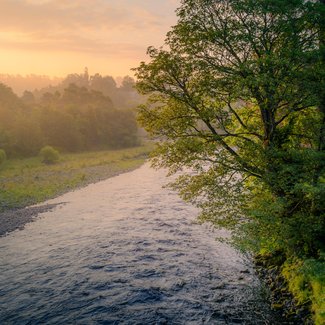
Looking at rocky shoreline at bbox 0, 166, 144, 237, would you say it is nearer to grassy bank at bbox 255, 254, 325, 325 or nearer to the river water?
the river water

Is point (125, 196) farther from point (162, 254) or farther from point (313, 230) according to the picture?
point (313, 230)

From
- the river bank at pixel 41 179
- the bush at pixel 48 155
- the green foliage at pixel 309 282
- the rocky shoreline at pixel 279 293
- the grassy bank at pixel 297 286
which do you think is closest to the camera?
the green foliage at pixel 309 282

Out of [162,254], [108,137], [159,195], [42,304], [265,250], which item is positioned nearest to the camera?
[42,304]

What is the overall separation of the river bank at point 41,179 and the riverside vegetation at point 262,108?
68.8 ft

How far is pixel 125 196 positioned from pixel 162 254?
75.4ft

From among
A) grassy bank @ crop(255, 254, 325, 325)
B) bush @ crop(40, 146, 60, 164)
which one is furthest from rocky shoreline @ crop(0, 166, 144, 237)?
bush @ crop(40, 146, 60, 164)

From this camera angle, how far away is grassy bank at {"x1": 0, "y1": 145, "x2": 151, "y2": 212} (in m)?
45.5

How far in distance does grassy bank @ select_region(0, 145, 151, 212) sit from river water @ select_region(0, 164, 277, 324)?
1252 cm

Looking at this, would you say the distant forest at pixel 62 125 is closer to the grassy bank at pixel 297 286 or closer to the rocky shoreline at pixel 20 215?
the rocky shoreline at pixel 20 215

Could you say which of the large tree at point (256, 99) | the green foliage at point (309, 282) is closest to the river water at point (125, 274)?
the green foliage at point (309, 282)

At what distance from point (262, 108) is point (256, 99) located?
68 centimetres

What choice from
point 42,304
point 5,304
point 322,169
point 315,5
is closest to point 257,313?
point 322,169

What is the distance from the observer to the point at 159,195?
45.0 m

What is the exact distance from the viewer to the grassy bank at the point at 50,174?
45.5 m
